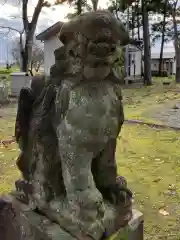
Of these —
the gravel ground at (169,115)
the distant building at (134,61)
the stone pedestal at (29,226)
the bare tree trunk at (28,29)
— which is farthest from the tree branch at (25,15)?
the stone pedestal at (29,226)

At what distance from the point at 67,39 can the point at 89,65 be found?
134 mm

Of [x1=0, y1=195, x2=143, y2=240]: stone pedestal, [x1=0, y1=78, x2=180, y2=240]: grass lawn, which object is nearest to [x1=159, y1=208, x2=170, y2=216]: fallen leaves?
[x1=0, y1=78, x2=180, y2=240]: grass lawn

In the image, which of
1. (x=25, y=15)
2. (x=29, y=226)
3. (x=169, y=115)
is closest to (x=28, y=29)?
(x=25, y=15)

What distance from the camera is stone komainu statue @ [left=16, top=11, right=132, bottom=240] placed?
3.37 feet

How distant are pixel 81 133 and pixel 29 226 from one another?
52 centimetres

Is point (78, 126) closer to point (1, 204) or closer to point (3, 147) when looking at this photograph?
point (1, 204)

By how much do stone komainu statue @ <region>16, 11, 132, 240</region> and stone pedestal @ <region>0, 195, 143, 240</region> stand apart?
0.04 m

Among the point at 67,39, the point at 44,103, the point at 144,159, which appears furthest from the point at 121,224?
the point at 144,159

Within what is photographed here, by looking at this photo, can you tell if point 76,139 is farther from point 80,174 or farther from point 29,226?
point 29,226

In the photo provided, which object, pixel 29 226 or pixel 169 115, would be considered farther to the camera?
pixel 169 115

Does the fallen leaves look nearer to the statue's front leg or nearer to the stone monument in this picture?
the stone monument

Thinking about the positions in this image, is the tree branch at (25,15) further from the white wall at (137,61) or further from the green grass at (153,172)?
the white wall at (137,61)

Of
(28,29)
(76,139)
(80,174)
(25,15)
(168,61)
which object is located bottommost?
(80,174)

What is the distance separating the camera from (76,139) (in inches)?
43.3
